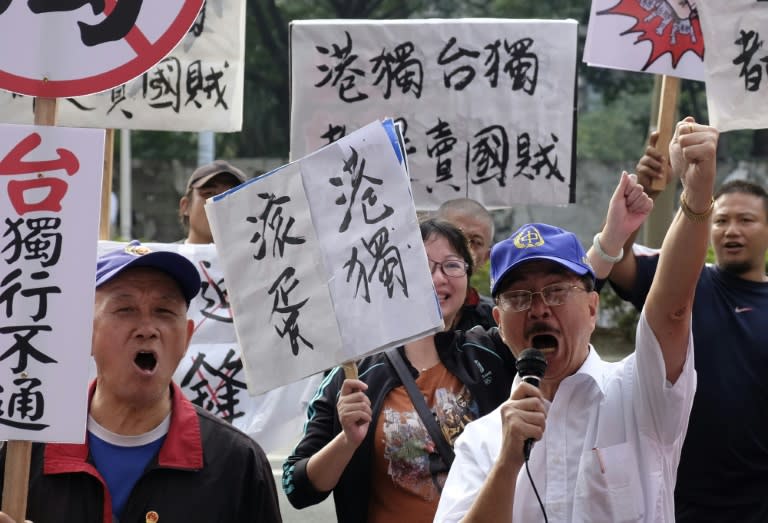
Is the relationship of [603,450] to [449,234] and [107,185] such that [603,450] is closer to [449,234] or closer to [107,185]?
[449,234]

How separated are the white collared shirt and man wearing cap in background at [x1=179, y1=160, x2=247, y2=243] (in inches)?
112

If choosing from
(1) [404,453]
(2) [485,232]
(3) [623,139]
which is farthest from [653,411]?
(3) [623,139]

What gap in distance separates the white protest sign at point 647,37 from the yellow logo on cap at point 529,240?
1950 millimetres

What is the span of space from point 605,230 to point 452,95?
2.16 m

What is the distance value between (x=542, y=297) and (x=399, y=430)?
955 millimetres

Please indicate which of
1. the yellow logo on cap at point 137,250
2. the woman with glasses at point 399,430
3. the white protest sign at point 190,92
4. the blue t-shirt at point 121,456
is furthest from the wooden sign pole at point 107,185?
the blue t-shirt at point 121,456

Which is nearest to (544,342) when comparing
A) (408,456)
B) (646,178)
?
(408,456)

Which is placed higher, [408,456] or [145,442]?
[145,442]

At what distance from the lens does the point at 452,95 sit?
6047 mm

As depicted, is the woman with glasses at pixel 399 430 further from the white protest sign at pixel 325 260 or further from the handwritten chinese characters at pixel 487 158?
the handwritten chinese characters at pixel 487 158

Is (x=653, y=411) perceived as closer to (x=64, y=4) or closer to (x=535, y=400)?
(x=535, y=400)

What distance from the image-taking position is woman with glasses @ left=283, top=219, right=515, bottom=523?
12.6 ft

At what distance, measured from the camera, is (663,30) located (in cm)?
495

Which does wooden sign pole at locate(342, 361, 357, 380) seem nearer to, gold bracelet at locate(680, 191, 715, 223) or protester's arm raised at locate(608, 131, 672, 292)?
gold bracelet at locate(680, 191, 715, 223)
